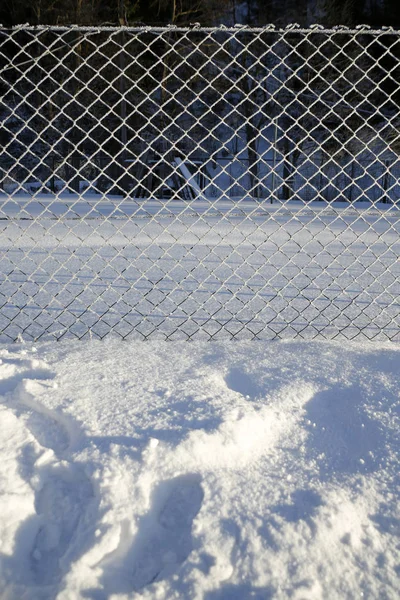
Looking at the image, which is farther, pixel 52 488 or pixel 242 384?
pixel 242 384

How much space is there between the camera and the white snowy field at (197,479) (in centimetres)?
99

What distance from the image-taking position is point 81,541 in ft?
3.45

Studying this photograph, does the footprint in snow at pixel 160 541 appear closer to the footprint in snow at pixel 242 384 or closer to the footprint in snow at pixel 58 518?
the footprint in snow at pixel 58 518

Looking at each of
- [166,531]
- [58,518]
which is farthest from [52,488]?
[166,531]

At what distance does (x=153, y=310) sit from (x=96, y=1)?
48.8 feet

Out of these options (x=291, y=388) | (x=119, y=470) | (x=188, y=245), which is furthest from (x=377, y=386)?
(x=188, y=245)

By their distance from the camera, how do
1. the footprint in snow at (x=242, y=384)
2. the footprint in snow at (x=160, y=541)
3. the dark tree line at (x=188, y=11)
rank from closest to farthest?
the footprint in snow at (x=160, y=541) < the footprint in snow at (x=242, y=384) < the dark tree line at (x=188, y=11)

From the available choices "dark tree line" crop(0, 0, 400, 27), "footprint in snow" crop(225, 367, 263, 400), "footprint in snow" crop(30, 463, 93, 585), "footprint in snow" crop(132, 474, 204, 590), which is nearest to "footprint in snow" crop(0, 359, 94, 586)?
"footprint in snow" crop(30, 463, 93, 585)

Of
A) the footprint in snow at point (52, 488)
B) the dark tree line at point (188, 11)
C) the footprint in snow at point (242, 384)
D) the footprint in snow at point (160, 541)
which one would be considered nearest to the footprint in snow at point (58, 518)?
the footprint in snow at point (52, 488)

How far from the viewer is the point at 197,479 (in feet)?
4.03

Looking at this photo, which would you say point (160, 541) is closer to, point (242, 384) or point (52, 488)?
point (52, 488)

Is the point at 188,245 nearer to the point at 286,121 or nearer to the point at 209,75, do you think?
the point at 209,75

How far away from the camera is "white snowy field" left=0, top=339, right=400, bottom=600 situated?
994 millimetres

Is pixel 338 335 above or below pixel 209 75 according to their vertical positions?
below
